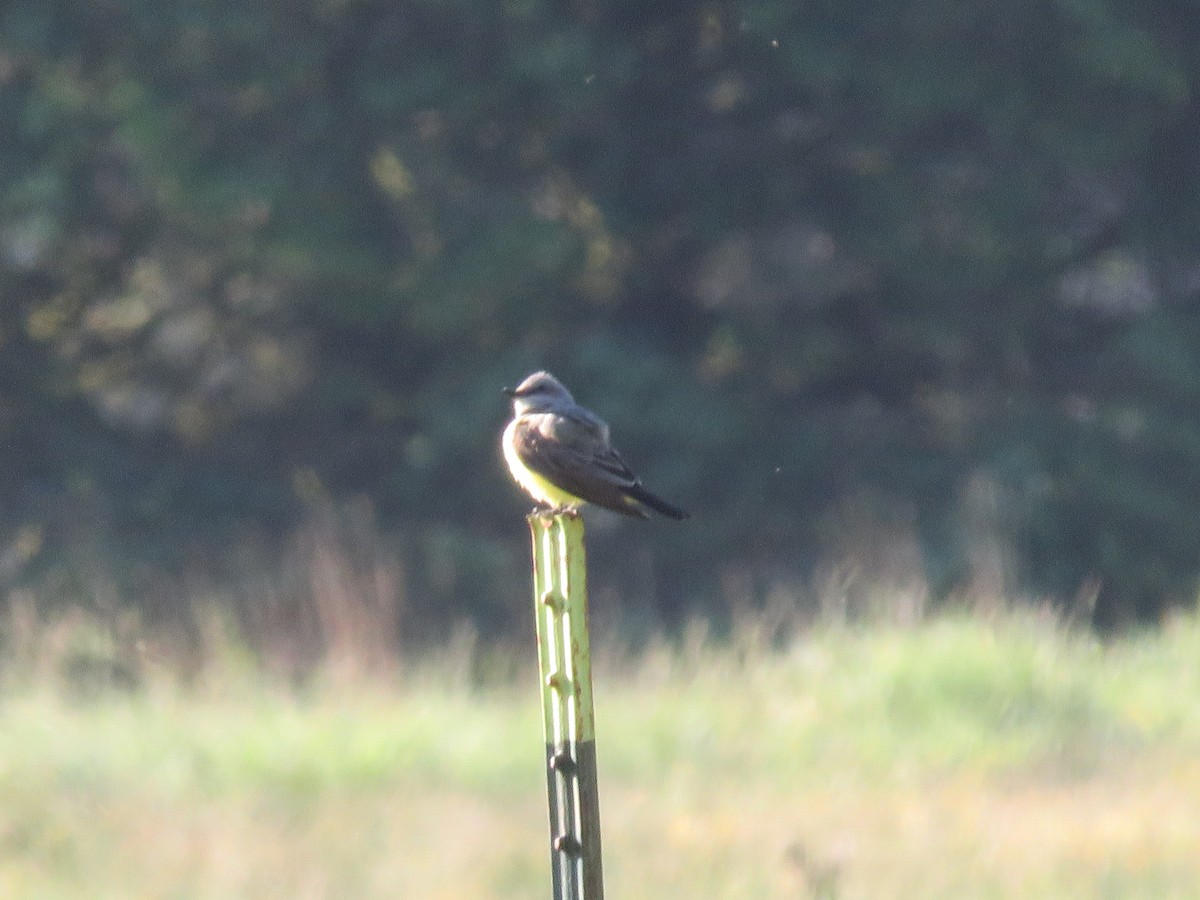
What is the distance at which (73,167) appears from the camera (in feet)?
44.5

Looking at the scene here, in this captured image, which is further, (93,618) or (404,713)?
(93,618)

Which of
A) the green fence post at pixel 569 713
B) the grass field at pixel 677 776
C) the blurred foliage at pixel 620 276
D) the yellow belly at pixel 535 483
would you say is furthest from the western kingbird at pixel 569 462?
the blurred foliage at pixel 620 276

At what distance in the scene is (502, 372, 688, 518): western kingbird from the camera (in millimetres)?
5375

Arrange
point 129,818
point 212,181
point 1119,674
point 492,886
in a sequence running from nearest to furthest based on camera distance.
Result: point 492,886 → point 129,818 → point 1119,674 → point 212,181

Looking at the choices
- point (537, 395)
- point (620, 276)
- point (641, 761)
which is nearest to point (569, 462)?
point (537, 395)

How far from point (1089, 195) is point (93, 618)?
728 centimetres

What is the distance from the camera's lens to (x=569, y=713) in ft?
10.8

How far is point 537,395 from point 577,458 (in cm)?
74

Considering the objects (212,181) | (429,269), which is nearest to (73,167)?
(212,181)

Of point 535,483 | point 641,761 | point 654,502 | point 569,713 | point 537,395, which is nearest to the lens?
point 569,713

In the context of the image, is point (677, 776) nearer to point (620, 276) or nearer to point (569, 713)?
point (569, 713)

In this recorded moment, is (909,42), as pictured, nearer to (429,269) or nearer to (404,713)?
(429,269)

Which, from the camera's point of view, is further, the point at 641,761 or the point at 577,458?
the point at 641,761

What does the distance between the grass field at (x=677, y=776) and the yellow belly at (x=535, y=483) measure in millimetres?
1153
